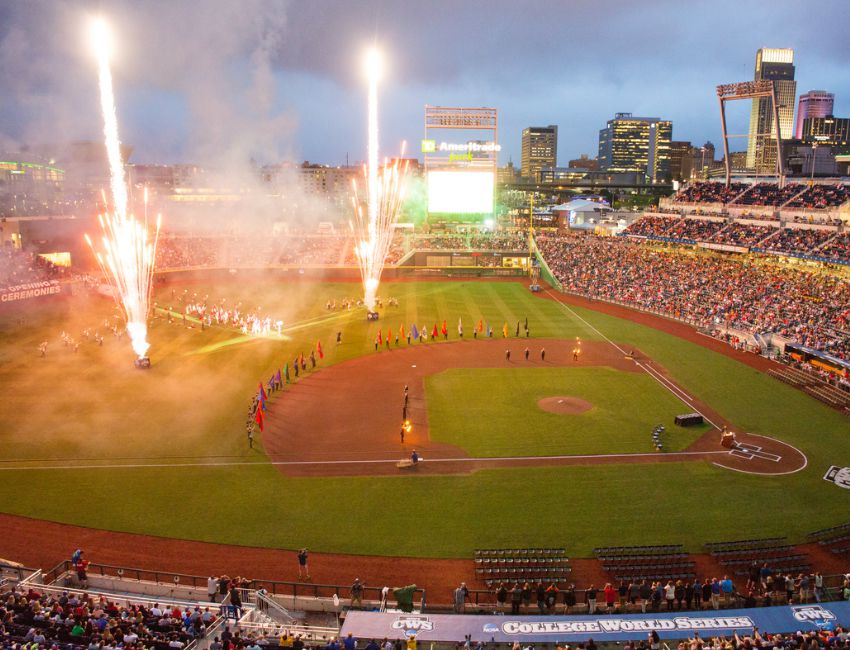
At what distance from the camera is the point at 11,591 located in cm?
1722

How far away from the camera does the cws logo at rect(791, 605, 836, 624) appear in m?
16.0

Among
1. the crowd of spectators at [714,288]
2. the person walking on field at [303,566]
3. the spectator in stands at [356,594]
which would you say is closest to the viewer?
the spectator in stands at [356,594]

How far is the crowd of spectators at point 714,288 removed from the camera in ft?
159

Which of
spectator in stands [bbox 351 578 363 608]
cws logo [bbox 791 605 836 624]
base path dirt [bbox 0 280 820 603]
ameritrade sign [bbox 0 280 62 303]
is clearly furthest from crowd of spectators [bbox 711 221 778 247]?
ameritrade sign [bbox 0 280 62 303]

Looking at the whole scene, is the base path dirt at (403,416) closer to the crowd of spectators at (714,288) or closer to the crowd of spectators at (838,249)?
the crowd of spectators at (714,288)

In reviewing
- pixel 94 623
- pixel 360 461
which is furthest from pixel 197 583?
pixel 360 461

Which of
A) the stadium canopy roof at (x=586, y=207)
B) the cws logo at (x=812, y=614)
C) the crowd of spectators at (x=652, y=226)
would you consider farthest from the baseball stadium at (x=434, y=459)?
the stadium canopy roof at (x=586, y=207)

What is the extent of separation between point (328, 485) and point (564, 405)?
49.6 feet

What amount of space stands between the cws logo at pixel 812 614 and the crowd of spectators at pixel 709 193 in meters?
68.9

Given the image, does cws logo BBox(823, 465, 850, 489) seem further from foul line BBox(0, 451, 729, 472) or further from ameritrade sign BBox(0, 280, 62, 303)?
ameritrade sign BBox(0, 280, 62, 303)

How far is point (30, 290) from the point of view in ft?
201

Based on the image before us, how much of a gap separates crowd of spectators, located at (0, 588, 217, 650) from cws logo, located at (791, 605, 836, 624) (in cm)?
1498

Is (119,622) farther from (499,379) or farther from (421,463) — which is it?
(499,379)

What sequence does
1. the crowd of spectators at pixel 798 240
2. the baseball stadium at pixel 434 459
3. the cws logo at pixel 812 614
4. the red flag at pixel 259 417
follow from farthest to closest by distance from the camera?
the crowd of spectators at pixel 798 240, the red flag at pixel 259 417, the baseball stadium at pixel 434 459, the cws logo at pixel 812 614
